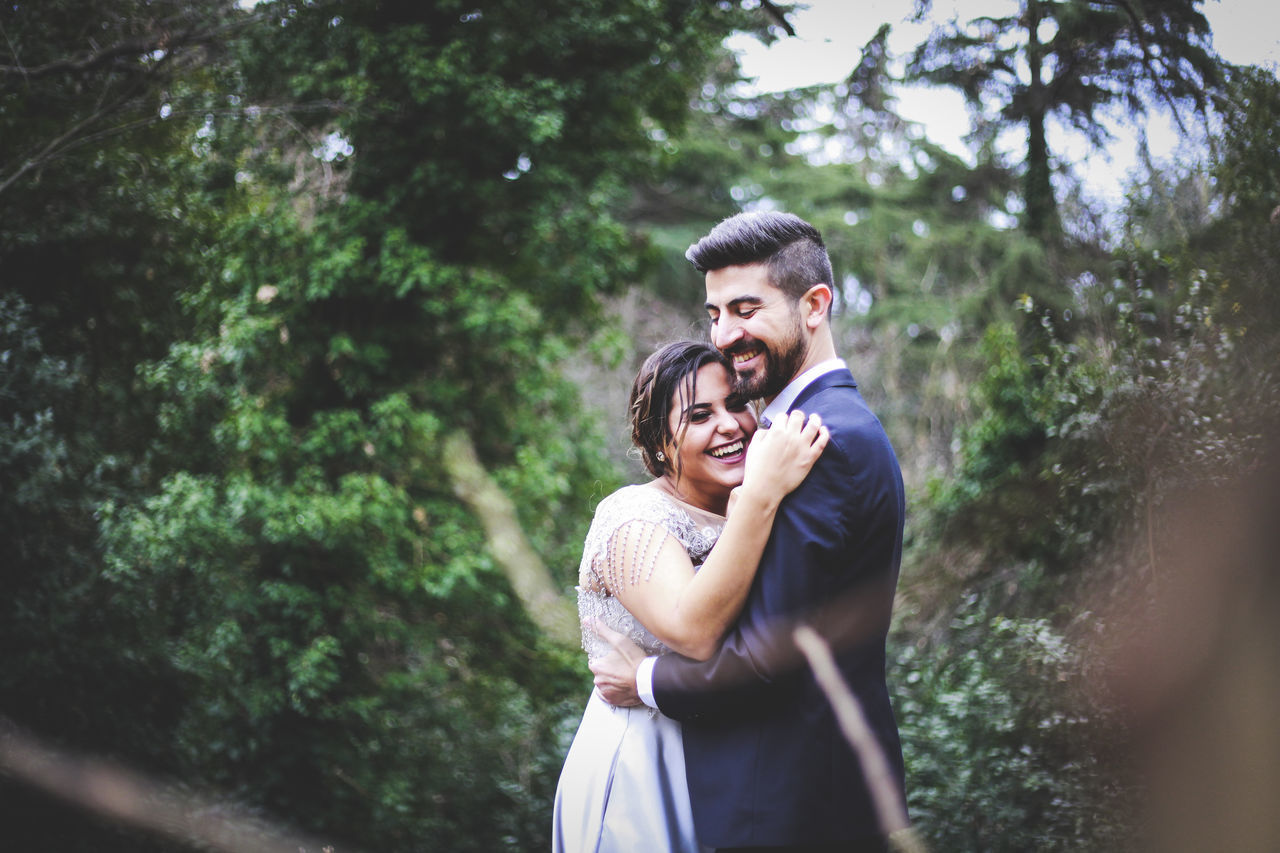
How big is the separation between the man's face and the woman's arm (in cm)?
27

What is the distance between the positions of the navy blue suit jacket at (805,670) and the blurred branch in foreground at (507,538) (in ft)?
17.1

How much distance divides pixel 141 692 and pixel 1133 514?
19.4ft

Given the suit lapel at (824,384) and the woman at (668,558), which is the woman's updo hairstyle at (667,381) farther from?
the suit lapel at (824,384)

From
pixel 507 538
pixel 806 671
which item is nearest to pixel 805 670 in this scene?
pixel 806 671

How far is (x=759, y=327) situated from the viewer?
7.37 feet

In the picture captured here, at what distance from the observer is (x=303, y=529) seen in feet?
19.9

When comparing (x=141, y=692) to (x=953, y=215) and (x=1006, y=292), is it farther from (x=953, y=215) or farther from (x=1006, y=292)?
(x=953, y=215)

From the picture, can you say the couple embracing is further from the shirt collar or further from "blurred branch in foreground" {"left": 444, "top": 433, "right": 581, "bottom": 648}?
"blurred branch in foreground" {"left": 444, "top": 433, "right": 581, "bottom": 648}

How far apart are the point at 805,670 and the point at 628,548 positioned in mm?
511

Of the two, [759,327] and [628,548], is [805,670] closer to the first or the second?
[628,548]

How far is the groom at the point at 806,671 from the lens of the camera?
6.27ft

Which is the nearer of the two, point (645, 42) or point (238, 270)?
point (238, 270)

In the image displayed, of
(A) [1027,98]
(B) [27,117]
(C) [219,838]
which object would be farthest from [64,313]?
(A) [1027,98]

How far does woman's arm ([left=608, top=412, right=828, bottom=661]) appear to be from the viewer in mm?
1921
